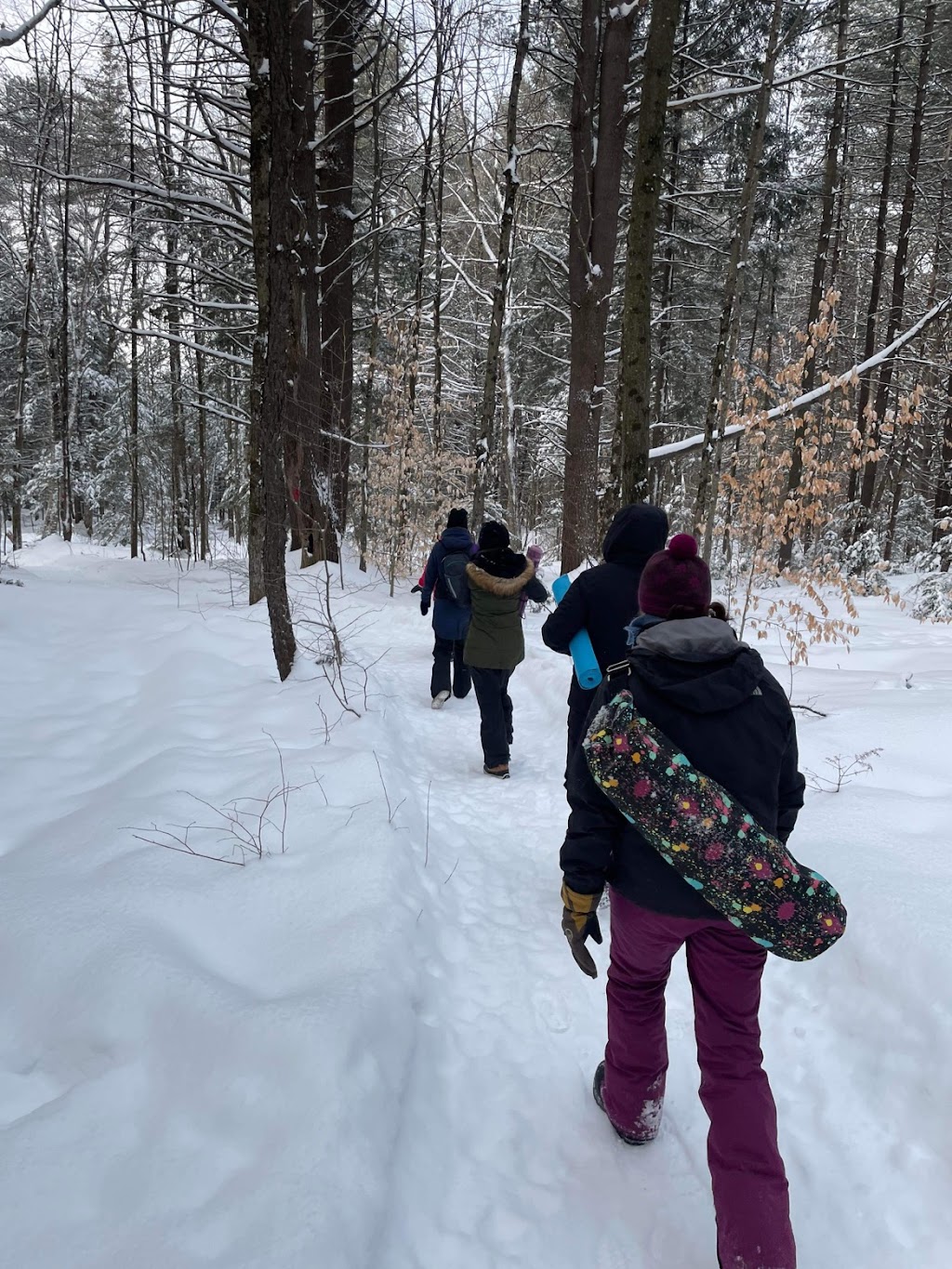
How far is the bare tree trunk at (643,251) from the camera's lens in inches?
225

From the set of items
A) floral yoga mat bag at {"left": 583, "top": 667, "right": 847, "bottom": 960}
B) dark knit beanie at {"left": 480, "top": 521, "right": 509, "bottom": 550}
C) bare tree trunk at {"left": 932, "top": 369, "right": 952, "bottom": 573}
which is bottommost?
floral yoga mat bag at {"left": 583, "top": 667, "right": 847, "bottom": 960}

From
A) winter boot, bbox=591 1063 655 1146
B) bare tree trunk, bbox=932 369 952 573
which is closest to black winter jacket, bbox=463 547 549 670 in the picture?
winter boot, bbox=591 1063 655 1146

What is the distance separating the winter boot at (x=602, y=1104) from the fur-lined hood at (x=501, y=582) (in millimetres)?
3672

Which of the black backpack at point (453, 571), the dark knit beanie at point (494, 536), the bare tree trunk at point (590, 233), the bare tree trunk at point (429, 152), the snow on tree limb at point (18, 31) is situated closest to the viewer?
the snow on tree limb at point (18, 31)

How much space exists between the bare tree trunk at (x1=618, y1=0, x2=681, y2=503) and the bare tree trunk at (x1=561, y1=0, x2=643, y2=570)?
391 centimetres

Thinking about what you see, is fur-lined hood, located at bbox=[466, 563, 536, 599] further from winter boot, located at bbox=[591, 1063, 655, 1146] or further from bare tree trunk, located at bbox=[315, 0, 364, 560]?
bare tree trunk, located at bbox=[315, 0, 364, 560]

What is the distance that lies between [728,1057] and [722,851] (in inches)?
25.2

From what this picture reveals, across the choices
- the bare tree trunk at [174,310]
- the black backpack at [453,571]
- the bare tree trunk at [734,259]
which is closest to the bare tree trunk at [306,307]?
the bare tree trunk at [174,310]

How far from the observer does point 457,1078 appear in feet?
8.32

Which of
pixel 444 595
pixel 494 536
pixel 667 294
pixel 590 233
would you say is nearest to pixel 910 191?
pixel 667 294

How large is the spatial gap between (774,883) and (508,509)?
17210 millimetres

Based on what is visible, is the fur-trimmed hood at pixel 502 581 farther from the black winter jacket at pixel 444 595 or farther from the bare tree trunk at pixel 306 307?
the bare tree trunk at pixel 306 307

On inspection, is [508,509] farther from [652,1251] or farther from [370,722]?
[652,1251]

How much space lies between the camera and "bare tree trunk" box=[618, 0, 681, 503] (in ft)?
18.7
